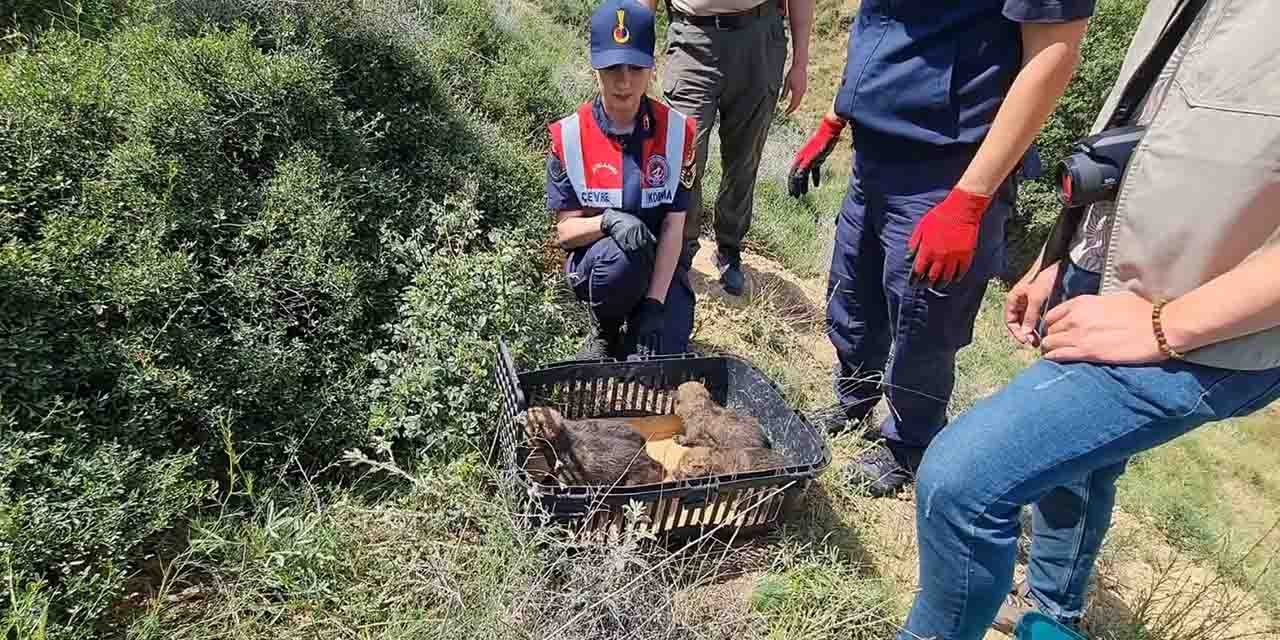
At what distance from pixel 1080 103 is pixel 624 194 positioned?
10491 mm

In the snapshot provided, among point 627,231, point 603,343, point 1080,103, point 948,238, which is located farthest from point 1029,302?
point 1080,103

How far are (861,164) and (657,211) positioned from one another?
87cm

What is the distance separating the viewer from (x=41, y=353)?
2.13 metres

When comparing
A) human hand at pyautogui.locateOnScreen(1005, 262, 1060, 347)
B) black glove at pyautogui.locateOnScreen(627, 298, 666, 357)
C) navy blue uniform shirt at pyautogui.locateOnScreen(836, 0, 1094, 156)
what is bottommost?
black glove at pyautogui.locateOnScreen(627, 298, 666, 357)

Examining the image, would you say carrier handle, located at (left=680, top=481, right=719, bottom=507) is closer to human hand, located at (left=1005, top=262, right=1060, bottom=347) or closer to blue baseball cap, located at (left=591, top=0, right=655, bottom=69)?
human hand, located at (left=1005, top=262, right=1060, bottom=347)

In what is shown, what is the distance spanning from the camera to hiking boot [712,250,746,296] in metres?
4.49

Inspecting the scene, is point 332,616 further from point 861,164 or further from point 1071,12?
point 1071,12

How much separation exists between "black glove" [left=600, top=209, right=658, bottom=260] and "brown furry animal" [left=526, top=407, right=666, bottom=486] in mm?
724

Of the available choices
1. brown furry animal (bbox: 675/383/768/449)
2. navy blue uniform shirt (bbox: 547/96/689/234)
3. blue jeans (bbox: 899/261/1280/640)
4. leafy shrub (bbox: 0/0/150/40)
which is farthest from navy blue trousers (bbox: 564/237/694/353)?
leafy shrub (bbox: 0/0/150/40)

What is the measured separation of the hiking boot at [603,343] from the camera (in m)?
3.22

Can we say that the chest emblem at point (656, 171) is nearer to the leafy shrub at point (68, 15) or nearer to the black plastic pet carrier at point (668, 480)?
the black plastic pet carrier at point (668, 480)

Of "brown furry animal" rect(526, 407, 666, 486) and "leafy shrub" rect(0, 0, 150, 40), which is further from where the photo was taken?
"leafy shrub" rect(0, 0, 150, 40)

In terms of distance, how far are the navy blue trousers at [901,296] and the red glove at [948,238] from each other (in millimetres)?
141

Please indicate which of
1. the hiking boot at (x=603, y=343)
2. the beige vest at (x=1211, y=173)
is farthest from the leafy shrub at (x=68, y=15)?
the beige vest at (x=1211, y=173)
